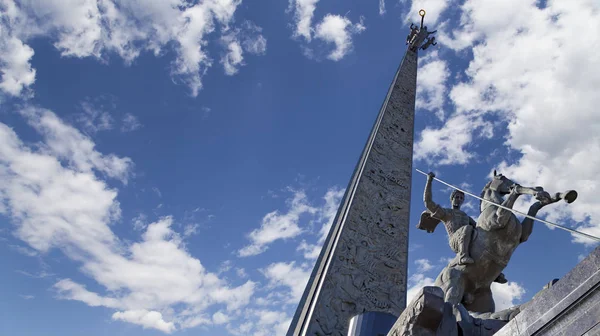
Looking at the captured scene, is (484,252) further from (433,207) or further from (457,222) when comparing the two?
(433,207)

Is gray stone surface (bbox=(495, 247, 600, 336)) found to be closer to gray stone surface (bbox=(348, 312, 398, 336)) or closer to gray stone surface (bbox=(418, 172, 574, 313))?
gray stone surface (bbox=(348, 312, 398, 336))

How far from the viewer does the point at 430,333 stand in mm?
2447

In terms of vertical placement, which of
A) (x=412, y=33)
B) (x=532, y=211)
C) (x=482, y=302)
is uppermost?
(x=412, y=33)

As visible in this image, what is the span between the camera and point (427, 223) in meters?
5.05

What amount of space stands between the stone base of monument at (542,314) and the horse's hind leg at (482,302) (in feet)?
4.78

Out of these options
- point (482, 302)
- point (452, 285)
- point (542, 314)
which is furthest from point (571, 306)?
point (482, 302)

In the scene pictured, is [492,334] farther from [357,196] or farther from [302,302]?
[357,196]

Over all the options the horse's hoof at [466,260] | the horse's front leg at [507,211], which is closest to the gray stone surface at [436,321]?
the horse's hoof at [466,260]

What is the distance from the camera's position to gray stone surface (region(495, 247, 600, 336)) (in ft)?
6.06

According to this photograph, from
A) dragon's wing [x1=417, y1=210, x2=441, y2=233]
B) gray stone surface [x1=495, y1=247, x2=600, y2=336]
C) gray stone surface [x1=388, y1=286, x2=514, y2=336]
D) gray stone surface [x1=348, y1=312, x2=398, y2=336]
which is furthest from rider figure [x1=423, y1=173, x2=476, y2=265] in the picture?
gray stone surface [x1=495, y1=247, x2=600, y2=336]

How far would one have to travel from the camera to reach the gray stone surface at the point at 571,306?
1846mm

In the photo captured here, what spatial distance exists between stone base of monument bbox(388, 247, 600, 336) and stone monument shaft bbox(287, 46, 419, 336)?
3.03 metres

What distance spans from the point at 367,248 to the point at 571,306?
4.87 meters

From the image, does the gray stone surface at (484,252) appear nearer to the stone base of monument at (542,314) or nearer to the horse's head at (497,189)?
the horse's head at (497,189)
